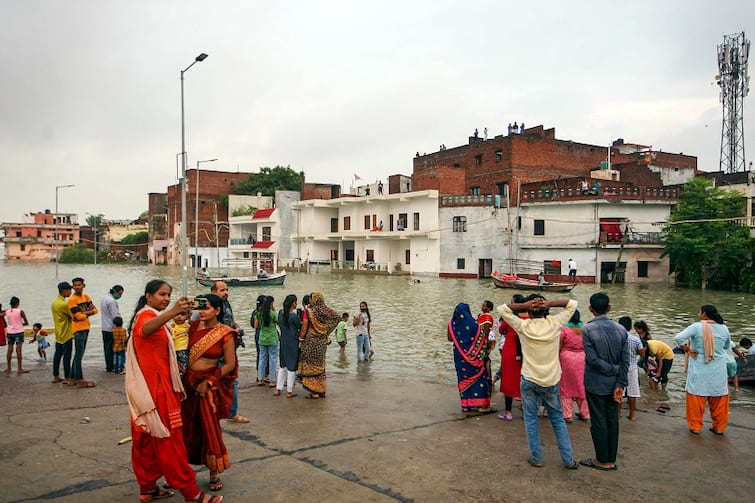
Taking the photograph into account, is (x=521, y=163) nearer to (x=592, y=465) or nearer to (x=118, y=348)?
(x=118, y=348)

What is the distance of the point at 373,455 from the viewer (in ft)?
18.5

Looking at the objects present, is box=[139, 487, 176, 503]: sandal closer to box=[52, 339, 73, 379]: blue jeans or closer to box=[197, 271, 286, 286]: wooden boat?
box=[52, 339, 73, 379]: blue jeans

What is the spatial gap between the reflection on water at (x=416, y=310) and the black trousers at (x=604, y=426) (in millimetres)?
4545

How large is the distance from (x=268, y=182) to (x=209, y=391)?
7135 centimetres

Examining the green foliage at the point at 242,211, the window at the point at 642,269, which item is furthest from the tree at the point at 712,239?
the green foliage at the point at 242,211

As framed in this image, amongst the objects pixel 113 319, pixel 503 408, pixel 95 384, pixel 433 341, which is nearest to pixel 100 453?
pixel 95 384

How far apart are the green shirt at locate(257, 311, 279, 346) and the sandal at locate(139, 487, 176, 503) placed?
14.2 ft

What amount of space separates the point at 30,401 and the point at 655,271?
129 feet

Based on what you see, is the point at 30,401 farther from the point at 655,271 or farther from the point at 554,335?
the point at 655,271

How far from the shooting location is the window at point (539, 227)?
4278 cm

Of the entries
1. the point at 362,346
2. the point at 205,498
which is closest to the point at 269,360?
the point at 362,346

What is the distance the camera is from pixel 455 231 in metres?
46.1

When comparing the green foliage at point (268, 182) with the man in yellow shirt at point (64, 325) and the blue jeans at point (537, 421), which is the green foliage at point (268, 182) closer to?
the man in yellow shirt at point (64, 325)

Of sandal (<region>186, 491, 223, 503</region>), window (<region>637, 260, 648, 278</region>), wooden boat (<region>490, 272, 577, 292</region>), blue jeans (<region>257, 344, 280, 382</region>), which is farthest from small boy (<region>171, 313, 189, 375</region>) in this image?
window (<region>637, 260, 648, 278</region>)
